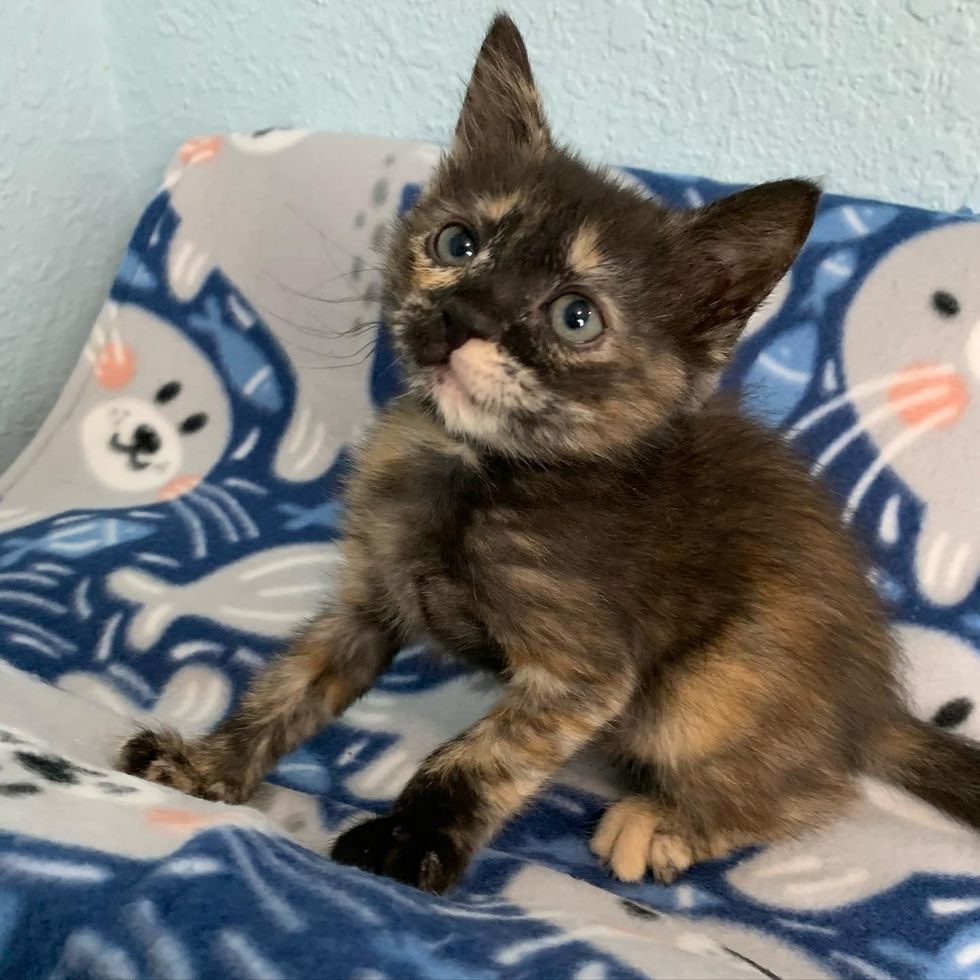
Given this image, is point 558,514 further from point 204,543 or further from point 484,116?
point 204,543

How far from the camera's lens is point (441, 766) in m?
0.92

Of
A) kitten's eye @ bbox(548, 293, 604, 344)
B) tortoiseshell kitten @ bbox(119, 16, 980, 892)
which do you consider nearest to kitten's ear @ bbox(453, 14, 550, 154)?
tortoiseshell kitten @ bbox(119, 16, 980, 892)

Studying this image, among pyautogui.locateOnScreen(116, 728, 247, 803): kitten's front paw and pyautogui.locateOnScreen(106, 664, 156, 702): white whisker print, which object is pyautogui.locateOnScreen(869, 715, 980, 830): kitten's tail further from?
pyautogui.locateOnScreen(106, 664, 156, 702): white whisker print

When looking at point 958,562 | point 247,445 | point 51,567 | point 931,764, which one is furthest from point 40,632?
point 958,562

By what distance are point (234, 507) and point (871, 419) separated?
93 centimetres

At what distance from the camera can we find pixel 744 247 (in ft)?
2.93

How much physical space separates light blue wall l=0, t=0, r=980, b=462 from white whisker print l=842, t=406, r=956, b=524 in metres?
0.32

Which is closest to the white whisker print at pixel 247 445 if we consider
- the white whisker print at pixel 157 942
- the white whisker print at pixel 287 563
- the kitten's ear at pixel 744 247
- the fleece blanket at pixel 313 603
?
the fleece blanket at pixel 313 603

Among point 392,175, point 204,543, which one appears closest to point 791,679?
point 204,543

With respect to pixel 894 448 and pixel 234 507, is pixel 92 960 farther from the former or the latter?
pixel 894 448

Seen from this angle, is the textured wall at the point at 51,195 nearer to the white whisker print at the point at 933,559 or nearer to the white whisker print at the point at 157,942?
the white whisker print at the point at 157,942

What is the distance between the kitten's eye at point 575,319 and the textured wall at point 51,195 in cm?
109

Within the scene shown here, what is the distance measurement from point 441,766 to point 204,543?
666 millimetres

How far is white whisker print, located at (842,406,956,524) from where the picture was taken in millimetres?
1303
